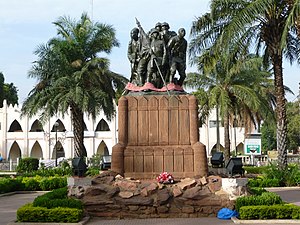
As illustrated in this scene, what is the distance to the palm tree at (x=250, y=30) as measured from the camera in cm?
1769

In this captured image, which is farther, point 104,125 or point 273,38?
point 104,125

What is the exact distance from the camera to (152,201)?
11.5m

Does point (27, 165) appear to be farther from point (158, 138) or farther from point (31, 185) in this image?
point (158, 138)

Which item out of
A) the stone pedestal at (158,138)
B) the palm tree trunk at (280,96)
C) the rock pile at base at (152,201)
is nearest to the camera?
the rock pile at base at (152,201)

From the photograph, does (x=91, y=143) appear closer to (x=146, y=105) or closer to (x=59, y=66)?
(x=59, y=66)

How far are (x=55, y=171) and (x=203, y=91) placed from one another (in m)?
11.1

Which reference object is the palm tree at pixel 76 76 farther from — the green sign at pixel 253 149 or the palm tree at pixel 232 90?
the green sign at pixel 253 149

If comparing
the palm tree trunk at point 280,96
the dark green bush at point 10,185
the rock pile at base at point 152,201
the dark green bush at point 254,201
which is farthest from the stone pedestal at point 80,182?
the palm tree trunk at point 280,96

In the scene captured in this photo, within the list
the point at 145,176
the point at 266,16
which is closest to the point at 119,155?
the point at 145,176

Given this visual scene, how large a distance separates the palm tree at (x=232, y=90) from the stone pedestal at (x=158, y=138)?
1206 cm

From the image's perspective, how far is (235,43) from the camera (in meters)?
19.1

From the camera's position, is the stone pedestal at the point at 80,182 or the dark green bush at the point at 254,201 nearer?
the dark green bush at the point at 254,201

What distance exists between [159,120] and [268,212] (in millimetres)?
4956

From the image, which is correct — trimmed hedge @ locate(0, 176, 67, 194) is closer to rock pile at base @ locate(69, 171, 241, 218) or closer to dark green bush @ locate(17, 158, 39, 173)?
rock pile at base @ locate(69, 171, 241, 218)
